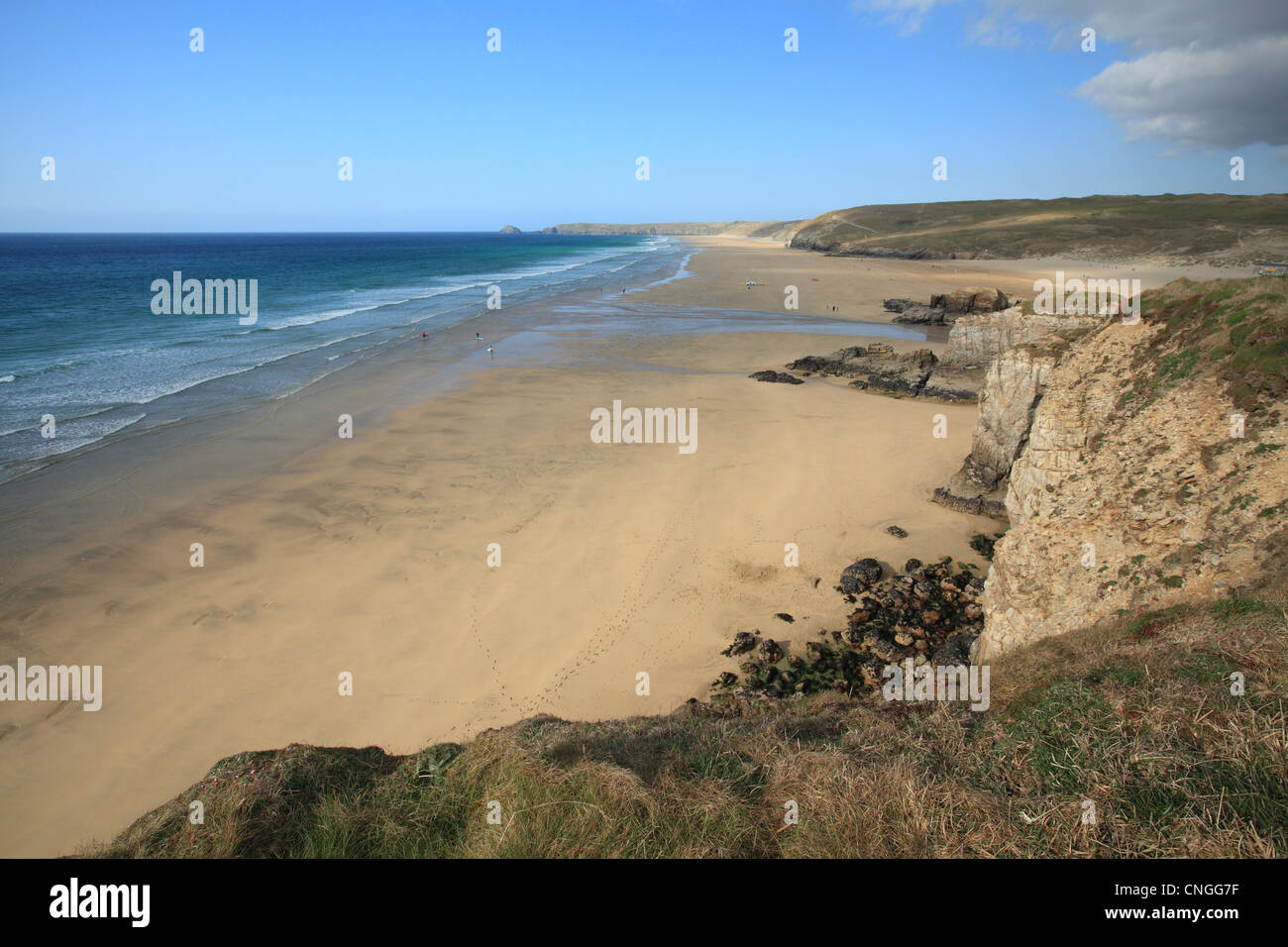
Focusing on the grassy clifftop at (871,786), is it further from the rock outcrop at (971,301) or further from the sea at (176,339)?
the rock outcrop at (971,301)

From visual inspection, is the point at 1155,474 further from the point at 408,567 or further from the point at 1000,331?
the point at 1000,331

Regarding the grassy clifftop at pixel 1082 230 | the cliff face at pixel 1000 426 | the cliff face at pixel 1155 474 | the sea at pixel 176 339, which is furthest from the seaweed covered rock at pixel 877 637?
the grassy clifftop at pixel 1082 230

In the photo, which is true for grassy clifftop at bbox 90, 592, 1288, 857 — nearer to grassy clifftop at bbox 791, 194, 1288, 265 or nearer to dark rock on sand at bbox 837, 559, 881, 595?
dark rock on sand at bbox 837, 559, 881, 595

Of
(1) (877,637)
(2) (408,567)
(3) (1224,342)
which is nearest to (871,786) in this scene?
(1) (877,637)

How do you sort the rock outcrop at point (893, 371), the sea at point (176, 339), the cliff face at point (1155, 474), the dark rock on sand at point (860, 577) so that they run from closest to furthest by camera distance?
the cliff face at point (1155, 474)
the dark rock on sand at point (860, 577)
the sea at point (176, 339)
the rock outcrop at point (893, 371)
